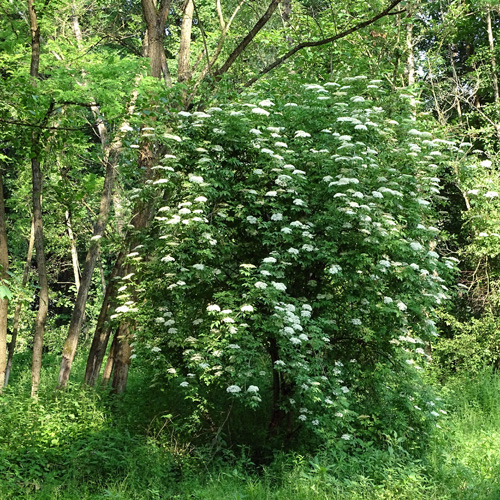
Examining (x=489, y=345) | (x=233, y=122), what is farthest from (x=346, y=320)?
(x=489, y=345)

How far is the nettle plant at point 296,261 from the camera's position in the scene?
21.4ft

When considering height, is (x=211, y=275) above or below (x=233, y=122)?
below

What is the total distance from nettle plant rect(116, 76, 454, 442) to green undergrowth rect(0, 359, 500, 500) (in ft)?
1.68

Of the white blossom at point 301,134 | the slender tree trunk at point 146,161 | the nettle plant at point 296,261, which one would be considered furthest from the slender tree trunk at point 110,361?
the white blossom at point 301,134

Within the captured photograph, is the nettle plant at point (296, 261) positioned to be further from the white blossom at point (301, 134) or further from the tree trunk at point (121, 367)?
the tree trunk at point (121, 367)

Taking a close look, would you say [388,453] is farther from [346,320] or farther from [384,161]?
[384,161]

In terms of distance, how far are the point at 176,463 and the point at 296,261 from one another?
9.00 feet

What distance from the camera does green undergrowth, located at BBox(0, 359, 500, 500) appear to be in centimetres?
572

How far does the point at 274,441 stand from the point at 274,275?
243 centimetres

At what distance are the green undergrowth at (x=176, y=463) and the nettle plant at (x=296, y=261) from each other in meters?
0.51

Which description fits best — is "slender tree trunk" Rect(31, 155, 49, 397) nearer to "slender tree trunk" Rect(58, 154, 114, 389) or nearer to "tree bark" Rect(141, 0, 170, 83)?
"slender tree trunk" Rect(58, 154, 114, 389)

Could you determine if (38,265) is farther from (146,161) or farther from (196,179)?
(196,179)

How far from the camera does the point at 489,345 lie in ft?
41.0

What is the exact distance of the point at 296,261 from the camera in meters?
7.00
